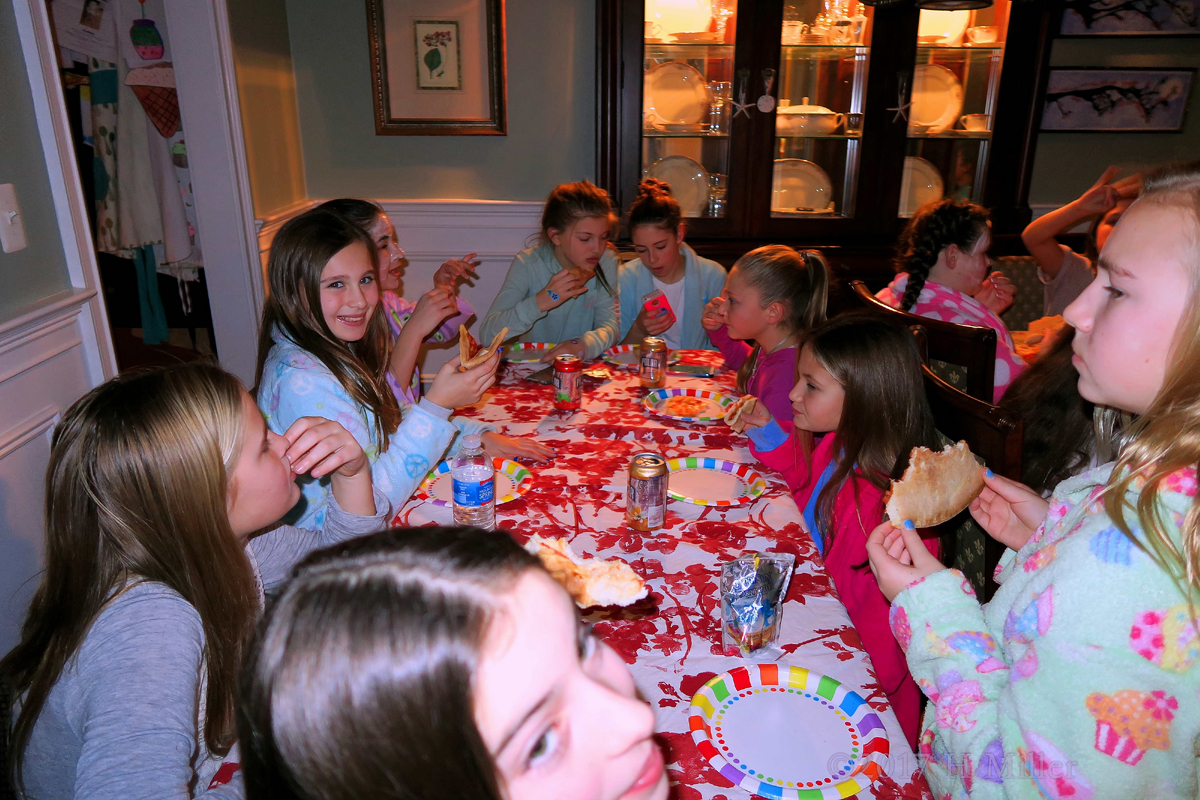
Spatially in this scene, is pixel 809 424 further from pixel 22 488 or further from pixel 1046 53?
pixel 1046 53

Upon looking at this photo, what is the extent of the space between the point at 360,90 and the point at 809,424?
368 cm

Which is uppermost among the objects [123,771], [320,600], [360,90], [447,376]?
[360,90]

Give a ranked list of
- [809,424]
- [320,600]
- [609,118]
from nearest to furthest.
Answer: [320,600], [809,424], [609,118]

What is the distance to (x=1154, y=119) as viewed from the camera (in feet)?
14.3

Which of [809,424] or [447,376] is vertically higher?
[447,376]

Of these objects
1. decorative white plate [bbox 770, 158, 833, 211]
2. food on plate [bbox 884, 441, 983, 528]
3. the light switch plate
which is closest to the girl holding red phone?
decorative white plate [bbox 770, 158, 833, 211]

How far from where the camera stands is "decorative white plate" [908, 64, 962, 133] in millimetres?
4000

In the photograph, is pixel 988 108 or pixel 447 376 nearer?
pixel 447 376

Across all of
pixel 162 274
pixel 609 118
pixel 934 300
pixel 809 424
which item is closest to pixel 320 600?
pixel 809 424

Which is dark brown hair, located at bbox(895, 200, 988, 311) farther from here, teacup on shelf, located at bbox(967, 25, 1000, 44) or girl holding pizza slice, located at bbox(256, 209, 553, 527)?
girl holding pizza slice, located at bbox(256, 209, 553, 527)

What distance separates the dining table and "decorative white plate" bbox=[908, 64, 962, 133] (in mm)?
2671

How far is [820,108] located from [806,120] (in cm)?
10

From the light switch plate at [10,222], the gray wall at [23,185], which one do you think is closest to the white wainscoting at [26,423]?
the gray wall at [23,185]

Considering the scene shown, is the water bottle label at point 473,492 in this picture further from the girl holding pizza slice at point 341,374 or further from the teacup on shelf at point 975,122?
the teacup on shelf at point 975,122
